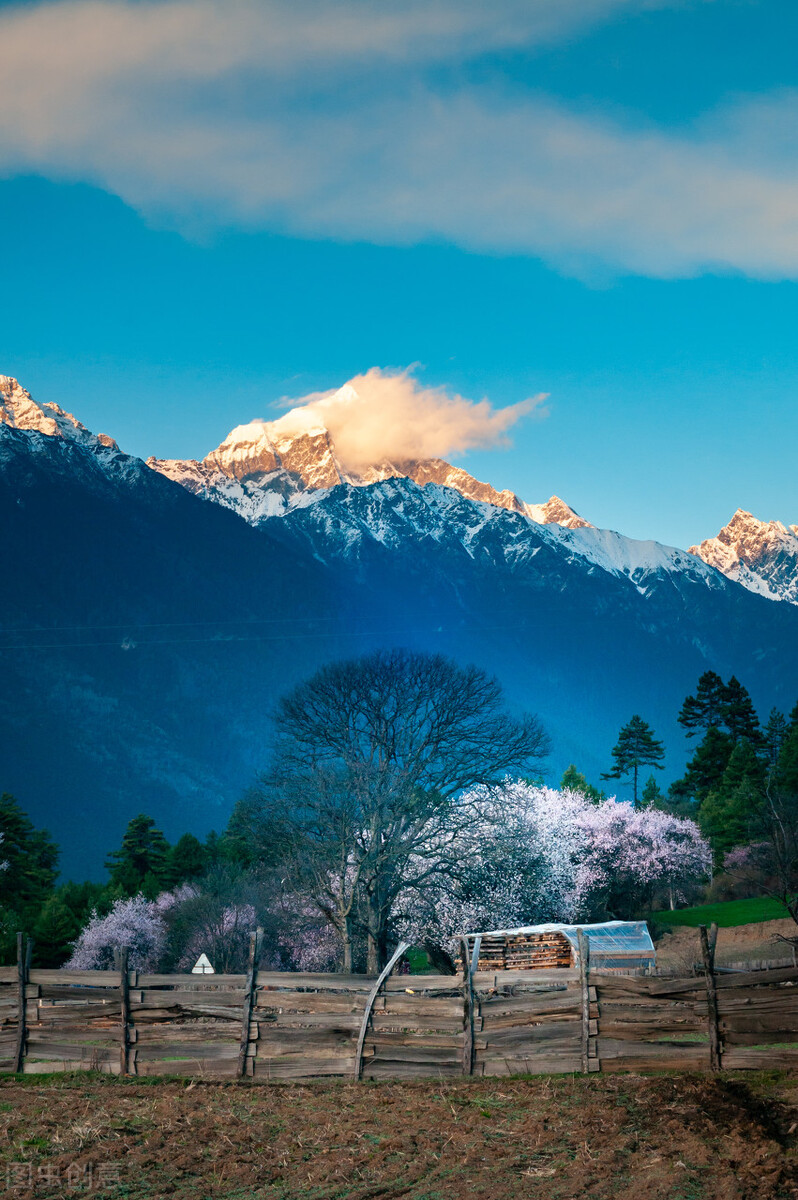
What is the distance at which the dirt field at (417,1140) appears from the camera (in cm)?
975

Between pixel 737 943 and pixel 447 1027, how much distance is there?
37163mm

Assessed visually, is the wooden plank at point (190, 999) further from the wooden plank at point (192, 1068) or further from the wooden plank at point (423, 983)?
the wooden plank at point (423, 983)

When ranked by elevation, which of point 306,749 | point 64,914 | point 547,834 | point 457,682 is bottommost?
point 64,914

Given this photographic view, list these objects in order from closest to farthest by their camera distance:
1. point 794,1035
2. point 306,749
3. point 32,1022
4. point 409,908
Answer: point 794,1035 → point 32,1022 → point 306,749 → point 409,908

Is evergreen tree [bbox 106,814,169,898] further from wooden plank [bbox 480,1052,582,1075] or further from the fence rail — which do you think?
wooden plank [bbox 480,1052,582,1075]

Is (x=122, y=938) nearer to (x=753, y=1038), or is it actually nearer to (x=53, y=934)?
(x=53, y=934)

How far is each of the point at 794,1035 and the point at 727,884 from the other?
190ft

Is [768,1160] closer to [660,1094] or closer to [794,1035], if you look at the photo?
[660,1094]

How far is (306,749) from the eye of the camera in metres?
41.6

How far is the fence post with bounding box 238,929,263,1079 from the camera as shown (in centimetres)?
1557

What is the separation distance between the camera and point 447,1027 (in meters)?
15.6

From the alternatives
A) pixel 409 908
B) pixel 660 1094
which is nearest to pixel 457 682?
pixel 409 908

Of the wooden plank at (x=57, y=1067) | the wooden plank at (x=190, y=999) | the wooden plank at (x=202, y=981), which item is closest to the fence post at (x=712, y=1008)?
the wooden plank at (x=202, y=981)

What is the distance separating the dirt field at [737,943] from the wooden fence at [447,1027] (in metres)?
25.9
